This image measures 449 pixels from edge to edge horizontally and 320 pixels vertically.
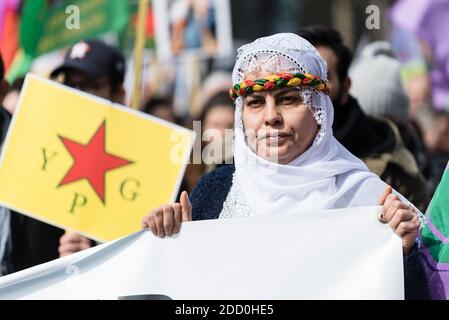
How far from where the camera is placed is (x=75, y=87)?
17.3 ft

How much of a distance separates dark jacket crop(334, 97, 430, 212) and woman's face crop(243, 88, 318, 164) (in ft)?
4.59

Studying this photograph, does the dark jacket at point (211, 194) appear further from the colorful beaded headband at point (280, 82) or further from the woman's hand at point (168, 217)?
the colorful beaded headband at point (280, 82)

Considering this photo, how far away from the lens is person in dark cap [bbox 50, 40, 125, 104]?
17.4 ft

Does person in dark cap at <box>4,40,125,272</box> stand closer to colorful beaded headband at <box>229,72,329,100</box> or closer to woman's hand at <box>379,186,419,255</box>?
colorful beaded headband at <box>229,72,329,100</box>

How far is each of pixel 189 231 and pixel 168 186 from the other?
185 cm

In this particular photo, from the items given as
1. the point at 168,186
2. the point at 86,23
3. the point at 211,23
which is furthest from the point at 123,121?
the point at 211,23

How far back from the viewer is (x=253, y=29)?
890 centimetres

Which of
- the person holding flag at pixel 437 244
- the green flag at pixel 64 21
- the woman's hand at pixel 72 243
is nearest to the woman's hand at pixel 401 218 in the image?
the person holding flag at pixel 437 244

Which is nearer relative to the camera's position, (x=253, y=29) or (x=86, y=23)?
(x=86, y=23)

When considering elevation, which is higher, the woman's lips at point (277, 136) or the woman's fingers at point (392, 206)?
the woman's lips at point (277, 136)

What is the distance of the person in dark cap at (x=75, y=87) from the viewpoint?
4984 mm

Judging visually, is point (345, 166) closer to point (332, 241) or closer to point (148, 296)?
point (332, 241)

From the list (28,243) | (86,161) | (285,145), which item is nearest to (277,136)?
(285,145)

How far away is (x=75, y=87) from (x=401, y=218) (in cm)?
274
